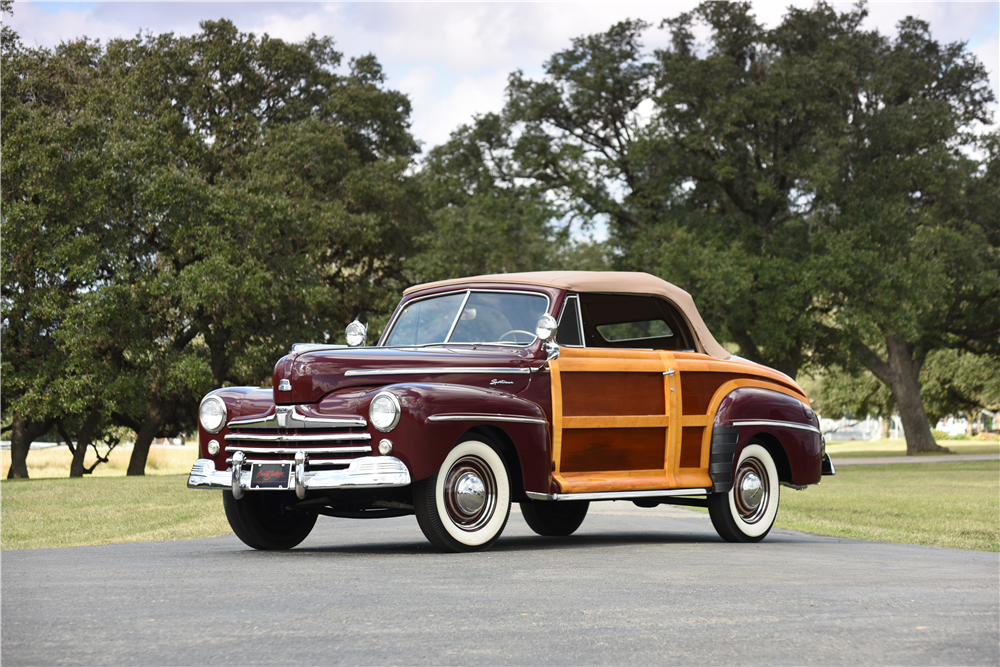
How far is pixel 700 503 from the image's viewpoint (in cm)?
1061

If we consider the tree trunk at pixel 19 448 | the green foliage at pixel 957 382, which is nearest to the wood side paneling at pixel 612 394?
the tree trunk at pixel 19 448

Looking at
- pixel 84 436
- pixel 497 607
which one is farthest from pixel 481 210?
pixel 497 607

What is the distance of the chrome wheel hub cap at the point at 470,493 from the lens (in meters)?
8.49

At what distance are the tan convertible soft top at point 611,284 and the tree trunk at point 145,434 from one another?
26351 millimetres

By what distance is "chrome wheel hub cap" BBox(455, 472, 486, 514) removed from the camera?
8492 mm

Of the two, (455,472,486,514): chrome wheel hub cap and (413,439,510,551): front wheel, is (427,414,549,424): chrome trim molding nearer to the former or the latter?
(413,439,510,551): front wheel

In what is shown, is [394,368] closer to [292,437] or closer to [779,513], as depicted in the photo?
[292,437]

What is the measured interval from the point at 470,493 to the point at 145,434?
29501 mm

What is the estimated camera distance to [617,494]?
31.3 feet

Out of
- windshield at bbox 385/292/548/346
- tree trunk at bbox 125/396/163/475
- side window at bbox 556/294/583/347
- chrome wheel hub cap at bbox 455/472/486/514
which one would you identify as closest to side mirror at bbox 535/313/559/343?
windshield at bbox 385/292/548/346

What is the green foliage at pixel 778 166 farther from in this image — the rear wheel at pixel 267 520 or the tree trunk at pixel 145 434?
the rear wheel at pixel 267 520

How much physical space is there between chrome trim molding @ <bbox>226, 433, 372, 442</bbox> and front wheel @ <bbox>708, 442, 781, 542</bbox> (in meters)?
3.61

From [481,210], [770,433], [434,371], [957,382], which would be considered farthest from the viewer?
[957,382]

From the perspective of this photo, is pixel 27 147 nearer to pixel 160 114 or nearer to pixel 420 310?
pixel 160 114
